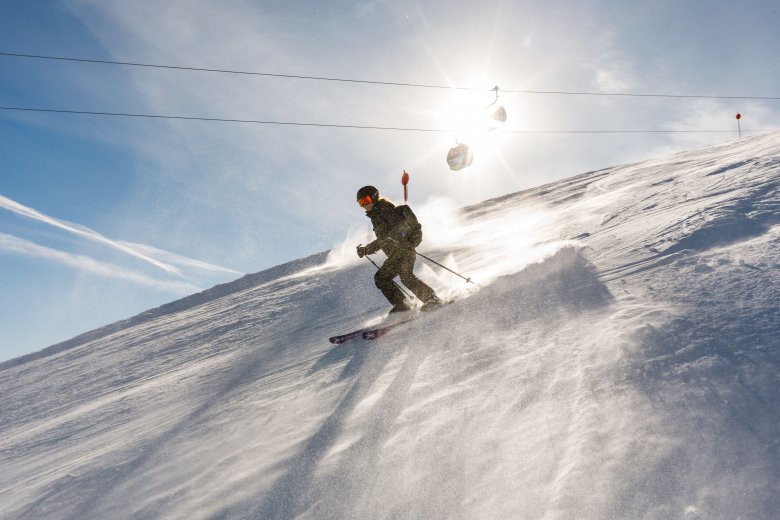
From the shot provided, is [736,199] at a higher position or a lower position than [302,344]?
lower

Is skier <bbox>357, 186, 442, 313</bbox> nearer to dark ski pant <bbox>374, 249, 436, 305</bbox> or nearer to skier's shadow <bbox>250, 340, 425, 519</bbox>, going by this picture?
dark ski pant <bbox>374, 249, 436, 305</bbox>

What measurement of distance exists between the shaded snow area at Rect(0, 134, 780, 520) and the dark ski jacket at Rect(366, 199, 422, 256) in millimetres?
1041

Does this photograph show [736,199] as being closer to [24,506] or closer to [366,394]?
[366,394]

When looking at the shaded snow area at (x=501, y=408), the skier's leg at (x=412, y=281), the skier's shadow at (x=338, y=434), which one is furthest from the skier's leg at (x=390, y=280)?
the skier's shadow at (x=338, y=434)

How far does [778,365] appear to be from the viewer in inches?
116

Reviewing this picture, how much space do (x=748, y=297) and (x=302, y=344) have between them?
17.7 ft

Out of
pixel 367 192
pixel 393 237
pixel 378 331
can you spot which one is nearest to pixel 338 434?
pixel 378 331

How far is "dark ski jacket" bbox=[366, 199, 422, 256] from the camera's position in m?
6.75

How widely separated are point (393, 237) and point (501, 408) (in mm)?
3785

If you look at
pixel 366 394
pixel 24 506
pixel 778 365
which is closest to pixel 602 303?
pixel 778 365

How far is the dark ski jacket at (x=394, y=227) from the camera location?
6.75m

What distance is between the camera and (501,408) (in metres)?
3.27

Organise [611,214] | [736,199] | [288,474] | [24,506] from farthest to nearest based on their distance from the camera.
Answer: [611,214], [736,199], [24,506], [288,474]

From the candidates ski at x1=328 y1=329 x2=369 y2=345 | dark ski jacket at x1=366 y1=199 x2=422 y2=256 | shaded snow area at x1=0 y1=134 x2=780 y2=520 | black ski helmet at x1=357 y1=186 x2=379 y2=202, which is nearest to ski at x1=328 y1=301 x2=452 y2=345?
ski at x1=328 y1=329 x2=369 y2=345
